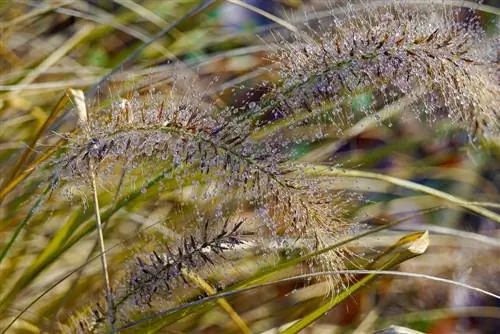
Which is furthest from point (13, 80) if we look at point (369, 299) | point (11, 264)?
point (369, 299)

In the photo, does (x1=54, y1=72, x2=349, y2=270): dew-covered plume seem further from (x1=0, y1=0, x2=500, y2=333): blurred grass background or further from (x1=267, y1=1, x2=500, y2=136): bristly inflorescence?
(x1=0, y1=0, x2=500, y2=333): blurred grass background

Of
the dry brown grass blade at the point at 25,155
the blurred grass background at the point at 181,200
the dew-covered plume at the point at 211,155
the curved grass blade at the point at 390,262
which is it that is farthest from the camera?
the blurred grass background at the point at 181,200

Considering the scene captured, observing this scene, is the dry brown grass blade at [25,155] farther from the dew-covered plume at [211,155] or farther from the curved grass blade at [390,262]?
the curved grass blade at [390,262]

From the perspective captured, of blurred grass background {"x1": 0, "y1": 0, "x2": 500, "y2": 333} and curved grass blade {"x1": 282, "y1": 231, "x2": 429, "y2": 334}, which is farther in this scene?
blurred grass background {"x1": 0, "y1": 0, "x2": 500, "y2": 333}

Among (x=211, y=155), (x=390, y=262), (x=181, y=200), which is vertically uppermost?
(x=181, y=200)

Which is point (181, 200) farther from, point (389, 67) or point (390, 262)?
point (389, 67)

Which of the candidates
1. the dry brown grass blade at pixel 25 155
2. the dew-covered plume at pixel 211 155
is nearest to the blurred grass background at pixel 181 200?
the dry brown grass blade at pixel 25 155

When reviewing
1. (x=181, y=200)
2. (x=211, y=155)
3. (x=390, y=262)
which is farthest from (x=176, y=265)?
(x=181, y=200)

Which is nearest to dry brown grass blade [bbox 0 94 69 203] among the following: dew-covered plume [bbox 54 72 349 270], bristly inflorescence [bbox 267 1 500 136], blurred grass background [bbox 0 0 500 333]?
blurred grass background [bbox 0 0 500 333]
